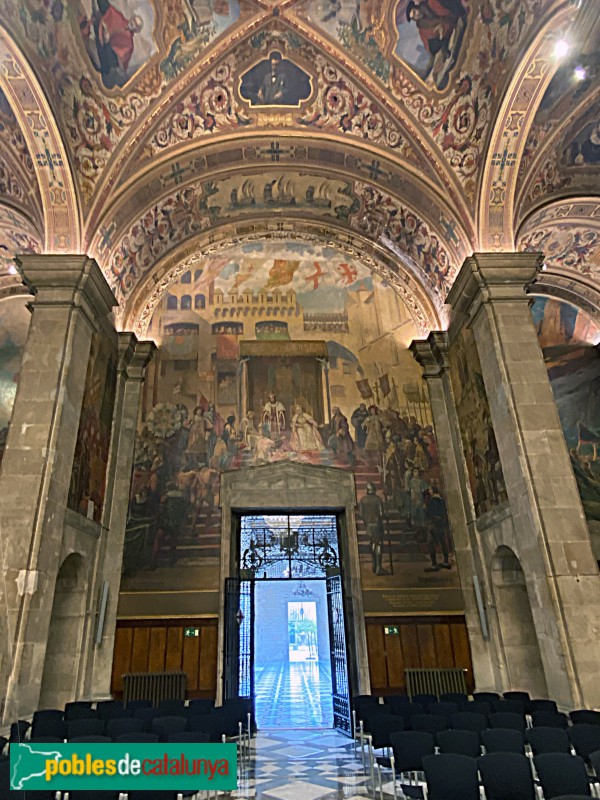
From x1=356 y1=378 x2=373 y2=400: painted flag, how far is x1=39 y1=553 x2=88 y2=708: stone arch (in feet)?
25.6

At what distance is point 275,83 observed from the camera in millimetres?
11758

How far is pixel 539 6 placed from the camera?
9.56 meters

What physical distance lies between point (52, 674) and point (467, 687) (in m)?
8.41

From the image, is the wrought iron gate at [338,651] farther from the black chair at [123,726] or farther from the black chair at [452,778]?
the black chair at [452,778]

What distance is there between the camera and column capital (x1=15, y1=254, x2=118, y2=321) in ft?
33.3

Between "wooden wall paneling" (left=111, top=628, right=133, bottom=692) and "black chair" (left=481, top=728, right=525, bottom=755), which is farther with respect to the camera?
"wooden wall paneling" (left=111, top=628, right=133, bottom=692)

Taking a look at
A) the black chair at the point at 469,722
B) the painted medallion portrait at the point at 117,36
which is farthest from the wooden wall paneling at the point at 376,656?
the painted medallion portrait at the point at 117,36

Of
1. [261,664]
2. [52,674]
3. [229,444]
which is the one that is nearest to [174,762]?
[52,674]

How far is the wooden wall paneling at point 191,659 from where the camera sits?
10.9 m

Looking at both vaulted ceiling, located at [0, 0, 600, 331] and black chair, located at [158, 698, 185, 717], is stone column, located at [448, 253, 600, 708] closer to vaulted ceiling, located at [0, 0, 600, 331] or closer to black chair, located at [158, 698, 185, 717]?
vaulted ceiling, located at [0, 0, 600, 331]

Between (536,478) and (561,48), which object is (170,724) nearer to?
(536,478)

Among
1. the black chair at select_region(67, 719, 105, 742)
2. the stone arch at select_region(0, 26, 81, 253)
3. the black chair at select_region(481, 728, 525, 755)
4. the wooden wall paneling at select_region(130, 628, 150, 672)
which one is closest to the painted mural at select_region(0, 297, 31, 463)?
the stone arch at select_region(0, 26, 81, 253)

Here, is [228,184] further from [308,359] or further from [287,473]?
[287,473]

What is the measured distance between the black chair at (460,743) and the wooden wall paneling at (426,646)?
5923 millimetres
